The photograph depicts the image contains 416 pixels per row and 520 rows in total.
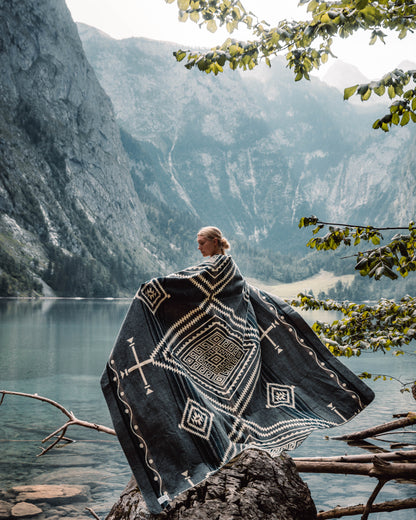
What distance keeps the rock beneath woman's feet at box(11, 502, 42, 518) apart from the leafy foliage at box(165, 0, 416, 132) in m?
10.2

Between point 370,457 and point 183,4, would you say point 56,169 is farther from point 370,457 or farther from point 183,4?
point 370,457

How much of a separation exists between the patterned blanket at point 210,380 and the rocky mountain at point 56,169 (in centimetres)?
13251

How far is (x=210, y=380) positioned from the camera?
440cm

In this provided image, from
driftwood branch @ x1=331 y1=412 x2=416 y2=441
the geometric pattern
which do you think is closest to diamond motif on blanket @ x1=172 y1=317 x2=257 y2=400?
the geometric pattern

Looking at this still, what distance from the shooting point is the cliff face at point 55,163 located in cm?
14825

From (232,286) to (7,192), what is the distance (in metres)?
152

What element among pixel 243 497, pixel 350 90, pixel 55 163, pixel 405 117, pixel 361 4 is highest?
pixel 361 4

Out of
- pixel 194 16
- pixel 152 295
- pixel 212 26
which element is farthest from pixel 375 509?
pixel 194 16

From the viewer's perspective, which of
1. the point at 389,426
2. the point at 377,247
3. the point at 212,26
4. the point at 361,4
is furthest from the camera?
the point at 389,426

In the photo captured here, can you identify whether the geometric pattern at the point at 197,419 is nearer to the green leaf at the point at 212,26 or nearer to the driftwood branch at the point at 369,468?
the driftwood branch at the point at 369,468

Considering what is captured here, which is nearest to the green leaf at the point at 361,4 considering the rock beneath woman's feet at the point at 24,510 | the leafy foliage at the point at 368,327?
the leafy foliage at the point at 368,327

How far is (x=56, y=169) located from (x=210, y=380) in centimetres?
18209

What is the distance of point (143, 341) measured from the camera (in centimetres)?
416

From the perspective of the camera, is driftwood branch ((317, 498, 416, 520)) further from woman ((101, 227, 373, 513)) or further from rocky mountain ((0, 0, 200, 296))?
rocky mountain ((0, 0, 200, 296))
